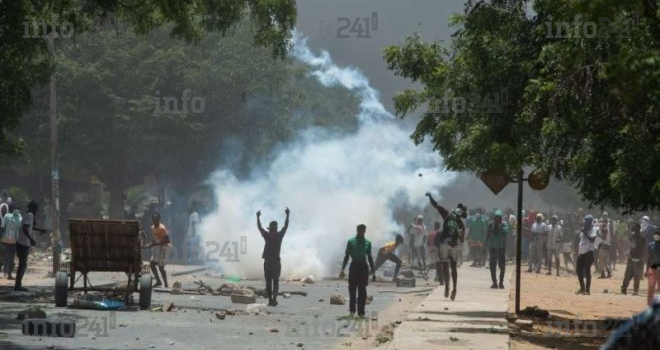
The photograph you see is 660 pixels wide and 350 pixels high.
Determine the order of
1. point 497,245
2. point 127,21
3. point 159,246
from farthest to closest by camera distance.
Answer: point 497,245, point 159,246, point 127,21

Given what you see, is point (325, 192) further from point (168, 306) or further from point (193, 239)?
point (168, 306)

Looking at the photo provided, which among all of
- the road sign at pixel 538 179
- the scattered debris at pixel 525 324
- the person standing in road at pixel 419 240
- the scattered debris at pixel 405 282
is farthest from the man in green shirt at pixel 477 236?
the road sign at pixel 538 179

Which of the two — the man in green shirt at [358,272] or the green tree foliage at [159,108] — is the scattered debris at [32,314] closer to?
the man in green shirt at [358,272]

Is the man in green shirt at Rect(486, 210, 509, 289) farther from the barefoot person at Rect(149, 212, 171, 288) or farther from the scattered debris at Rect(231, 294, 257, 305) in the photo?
the barefoot person at Rect(149, 212, 171, 288)

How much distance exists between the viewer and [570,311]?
21.2 m

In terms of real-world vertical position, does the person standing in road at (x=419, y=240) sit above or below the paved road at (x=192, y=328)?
above

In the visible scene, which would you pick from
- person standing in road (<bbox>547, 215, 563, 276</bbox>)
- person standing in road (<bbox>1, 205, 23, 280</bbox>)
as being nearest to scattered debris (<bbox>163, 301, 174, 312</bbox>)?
person standing in road (<bbox>1, 205, 23, 280</bbox>)

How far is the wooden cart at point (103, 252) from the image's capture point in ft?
59.8

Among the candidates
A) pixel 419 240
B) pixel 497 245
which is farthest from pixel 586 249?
pixel 419 240

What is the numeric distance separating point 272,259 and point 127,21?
16.8 feet

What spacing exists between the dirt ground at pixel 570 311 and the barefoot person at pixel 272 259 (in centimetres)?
423

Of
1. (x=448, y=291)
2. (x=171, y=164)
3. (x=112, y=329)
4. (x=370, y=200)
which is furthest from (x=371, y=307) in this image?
(x=171, y=164)

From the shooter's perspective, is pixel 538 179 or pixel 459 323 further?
pixel 538 179

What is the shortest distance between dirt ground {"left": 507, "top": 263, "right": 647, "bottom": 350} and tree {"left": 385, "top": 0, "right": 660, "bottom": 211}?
2.00m
